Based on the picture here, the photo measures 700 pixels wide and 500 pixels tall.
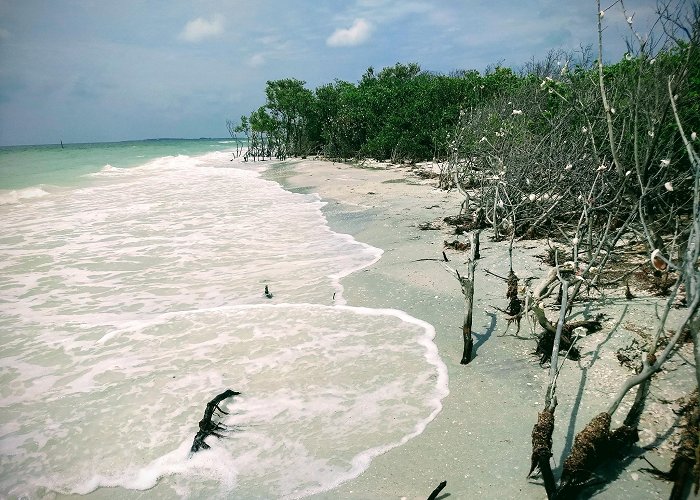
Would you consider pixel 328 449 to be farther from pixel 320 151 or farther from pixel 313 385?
pixel 320 151

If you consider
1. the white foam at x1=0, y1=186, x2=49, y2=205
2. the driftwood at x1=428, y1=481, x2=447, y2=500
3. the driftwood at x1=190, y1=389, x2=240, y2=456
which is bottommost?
A: the driftwood at x1=190, y1=389, x2=240, y2=456

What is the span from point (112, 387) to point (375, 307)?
3287 millimetres

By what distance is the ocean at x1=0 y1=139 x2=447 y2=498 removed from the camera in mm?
3332

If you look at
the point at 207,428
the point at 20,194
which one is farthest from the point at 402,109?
the point at 207,428

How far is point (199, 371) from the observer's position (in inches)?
182

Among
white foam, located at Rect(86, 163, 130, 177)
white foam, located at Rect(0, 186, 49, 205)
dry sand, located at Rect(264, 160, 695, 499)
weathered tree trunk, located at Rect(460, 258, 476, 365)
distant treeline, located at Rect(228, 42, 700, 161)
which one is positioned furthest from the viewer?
white foam, located at Rect(86, 163, 130, 177)

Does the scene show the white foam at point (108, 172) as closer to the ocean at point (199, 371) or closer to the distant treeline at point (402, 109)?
the distant treeline at point (402, 109)

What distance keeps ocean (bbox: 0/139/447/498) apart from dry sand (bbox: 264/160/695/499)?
0.20 meters

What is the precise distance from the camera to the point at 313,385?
4.28 m

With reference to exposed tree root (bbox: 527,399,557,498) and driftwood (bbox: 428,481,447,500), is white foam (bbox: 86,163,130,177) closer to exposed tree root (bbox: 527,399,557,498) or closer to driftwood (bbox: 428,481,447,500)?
driftwood (bbox: 428,481,447,500)

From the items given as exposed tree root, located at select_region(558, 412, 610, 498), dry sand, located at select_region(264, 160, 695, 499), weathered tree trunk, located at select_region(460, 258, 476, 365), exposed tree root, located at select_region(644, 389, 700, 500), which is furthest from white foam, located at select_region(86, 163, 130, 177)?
exposed tree root, located at select_region(644, 389, 700, 500)

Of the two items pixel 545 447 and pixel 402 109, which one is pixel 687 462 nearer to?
pixel 545 447

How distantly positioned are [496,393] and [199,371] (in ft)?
9.96

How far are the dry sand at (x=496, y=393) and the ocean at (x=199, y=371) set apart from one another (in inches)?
8.1
